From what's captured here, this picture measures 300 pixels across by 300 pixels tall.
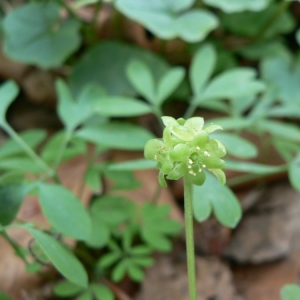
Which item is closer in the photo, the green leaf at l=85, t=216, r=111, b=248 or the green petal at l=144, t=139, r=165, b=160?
the green petal at l=144, t=139, r=165, b=160

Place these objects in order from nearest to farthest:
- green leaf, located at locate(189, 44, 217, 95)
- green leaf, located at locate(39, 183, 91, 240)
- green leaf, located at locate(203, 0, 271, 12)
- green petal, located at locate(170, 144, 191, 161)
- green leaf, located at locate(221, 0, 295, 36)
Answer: green petal, located at locate(170, 144, 191, 161) < green leaf, located at locate(39, 183, 91, 240) < green leaf, located at locate(189, 44, 217, 95) < green leaf, located at locate(203, 0, 271, 12) < green leaf, located at locate(221, 0, 295, 36)

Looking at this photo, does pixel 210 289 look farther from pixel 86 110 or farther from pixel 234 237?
pixel 86 110

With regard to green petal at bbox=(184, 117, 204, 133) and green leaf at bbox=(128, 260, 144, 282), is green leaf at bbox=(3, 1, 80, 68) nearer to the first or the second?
green leaf at bbox=(128, 260, 144, 282)

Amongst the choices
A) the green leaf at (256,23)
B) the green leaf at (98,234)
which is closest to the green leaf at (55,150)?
the green leaf at (98,234)

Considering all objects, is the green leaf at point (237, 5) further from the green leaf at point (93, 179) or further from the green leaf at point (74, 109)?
the green leaf at point (93, 179)

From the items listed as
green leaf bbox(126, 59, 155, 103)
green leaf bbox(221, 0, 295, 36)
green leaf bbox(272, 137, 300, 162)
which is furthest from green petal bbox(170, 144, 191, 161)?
green leaf bbox(221, 0, 295, 36)

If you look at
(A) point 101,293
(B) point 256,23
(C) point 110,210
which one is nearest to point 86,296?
(A) point 101,293

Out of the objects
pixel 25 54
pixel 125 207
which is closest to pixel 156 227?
pixel 125 207
